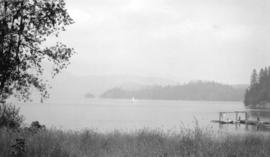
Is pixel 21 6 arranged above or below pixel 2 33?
above

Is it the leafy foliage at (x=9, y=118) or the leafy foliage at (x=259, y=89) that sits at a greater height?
the leafy foliage at (x=259, y=89)

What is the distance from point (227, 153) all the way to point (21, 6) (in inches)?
321

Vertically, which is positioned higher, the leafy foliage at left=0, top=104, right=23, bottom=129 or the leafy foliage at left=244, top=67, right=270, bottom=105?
the leafy foliage at left=244, top=67, right=270, bottom=105

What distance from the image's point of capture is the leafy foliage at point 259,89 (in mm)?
146875

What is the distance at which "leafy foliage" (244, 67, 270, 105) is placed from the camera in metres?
A: 147

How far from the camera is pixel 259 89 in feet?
495

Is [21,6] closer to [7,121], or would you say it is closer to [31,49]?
A: [31,49]

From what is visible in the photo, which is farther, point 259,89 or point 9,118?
→ point 259,89

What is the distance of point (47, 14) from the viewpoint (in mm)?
10602

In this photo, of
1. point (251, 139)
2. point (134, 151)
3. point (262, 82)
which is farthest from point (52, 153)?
point (262, 82)

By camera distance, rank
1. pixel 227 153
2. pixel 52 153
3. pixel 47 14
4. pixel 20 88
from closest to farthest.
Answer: pixel 52 153 → pixel 227 153 → pixel 47 14 → pixel 20 88

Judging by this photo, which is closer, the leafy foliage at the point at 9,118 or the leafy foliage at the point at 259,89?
the leafy foliage at the point at 9,118

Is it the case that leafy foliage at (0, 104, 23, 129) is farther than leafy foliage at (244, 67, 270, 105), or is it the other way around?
leafy foliage at (244, 67, 270, 105)

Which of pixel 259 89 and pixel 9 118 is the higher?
pixel 259 89
